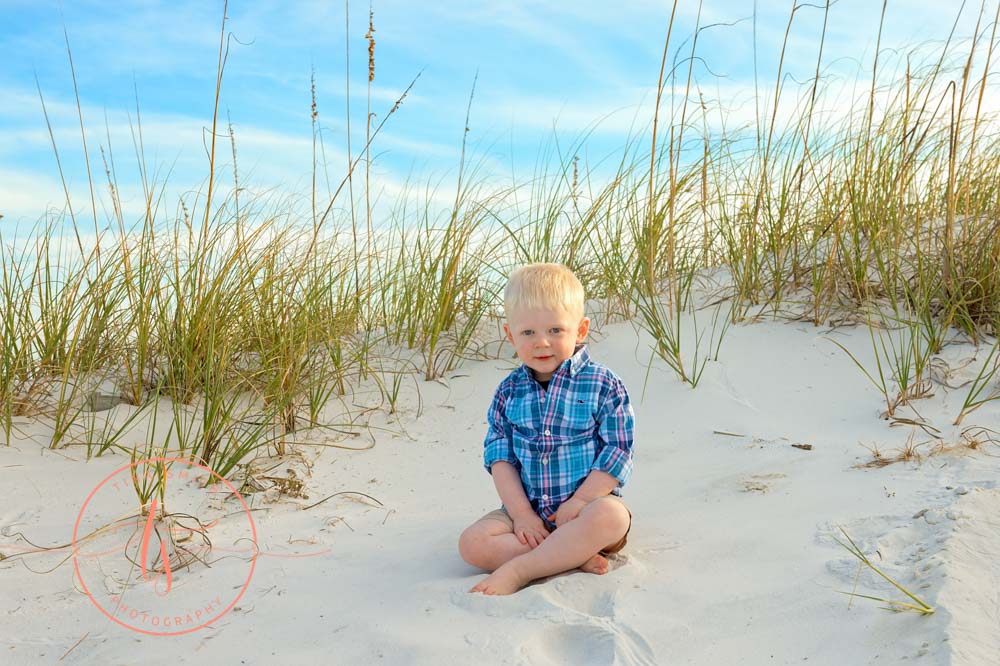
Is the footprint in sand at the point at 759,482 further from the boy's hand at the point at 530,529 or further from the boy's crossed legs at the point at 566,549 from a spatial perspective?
the boy's hand at the point at 530,529

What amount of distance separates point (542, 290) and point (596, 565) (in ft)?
2.47

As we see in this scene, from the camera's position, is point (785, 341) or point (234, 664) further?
point (785, 341)

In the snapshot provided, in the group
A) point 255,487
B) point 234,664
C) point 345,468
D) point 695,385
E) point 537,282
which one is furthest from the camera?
point 695,385

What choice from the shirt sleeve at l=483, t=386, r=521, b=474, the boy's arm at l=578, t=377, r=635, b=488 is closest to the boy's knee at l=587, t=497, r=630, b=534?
the boy's arm at l=578, t=377, r=635, b=488

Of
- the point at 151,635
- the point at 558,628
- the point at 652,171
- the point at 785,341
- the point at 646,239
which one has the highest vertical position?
the point at 652,171

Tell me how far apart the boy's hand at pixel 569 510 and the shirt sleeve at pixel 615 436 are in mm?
113

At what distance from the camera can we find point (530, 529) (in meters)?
2.41

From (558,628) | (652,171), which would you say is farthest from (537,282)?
(652,171)

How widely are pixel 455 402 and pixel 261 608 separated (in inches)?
72.2

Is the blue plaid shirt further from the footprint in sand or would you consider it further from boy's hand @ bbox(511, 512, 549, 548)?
the footprint in sand

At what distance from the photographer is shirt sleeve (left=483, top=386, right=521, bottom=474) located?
2555 millimetres

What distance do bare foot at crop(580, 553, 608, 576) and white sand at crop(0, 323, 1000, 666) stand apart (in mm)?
34

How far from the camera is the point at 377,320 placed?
4590mm

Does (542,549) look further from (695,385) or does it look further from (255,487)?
(695,385)
